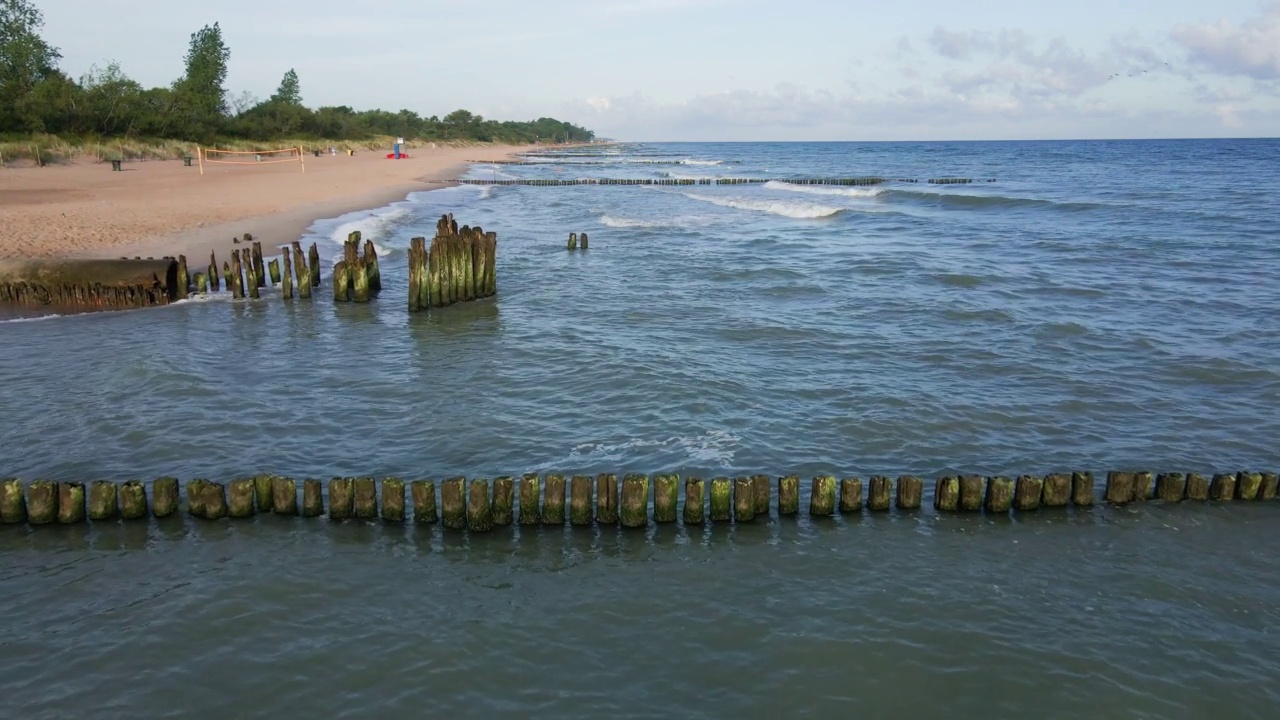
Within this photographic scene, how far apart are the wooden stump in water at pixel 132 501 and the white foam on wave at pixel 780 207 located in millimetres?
38021

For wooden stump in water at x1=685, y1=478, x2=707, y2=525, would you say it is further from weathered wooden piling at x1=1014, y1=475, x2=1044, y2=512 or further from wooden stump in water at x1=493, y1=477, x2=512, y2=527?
weathered wooden piling at x1=1014, y1=475, x2=1044, y2=512

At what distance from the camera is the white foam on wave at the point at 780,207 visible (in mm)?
44562

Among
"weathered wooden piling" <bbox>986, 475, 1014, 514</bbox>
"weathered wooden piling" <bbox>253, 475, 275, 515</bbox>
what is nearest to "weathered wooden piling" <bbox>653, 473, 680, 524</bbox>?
"weathered wooden piling" <bbox>986, 475, 1014, 514</bbox>

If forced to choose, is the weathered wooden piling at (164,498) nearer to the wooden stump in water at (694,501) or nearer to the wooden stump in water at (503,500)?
the wooden stump in water at (503,500)

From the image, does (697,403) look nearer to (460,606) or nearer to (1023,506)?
(1023,506)

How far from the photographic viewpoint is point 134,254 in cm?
2284

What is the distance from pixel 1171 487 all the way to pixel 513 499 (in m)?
7.16

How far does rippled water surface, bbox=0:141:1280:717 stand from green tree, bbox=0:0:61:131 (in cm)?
4902

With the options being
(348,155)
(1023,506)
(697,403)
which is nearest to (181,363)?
(697,403)

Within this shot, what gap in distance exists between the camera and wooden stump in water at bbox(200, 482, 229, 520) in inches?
345

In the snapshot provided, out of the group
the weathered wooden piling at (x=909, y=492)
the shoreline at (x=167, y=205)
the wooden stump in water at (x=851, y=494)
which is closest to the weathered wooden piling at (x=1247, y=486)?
the weathered wooden piling at (x=909, y=492)

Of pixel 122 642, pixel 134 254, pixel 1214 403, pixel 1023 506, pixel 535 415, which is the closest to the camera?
pixel 122 642

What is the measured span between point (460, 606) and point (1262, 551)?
777 centimetres

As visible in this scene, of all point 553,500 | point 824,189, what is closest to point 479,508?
point 553,500
